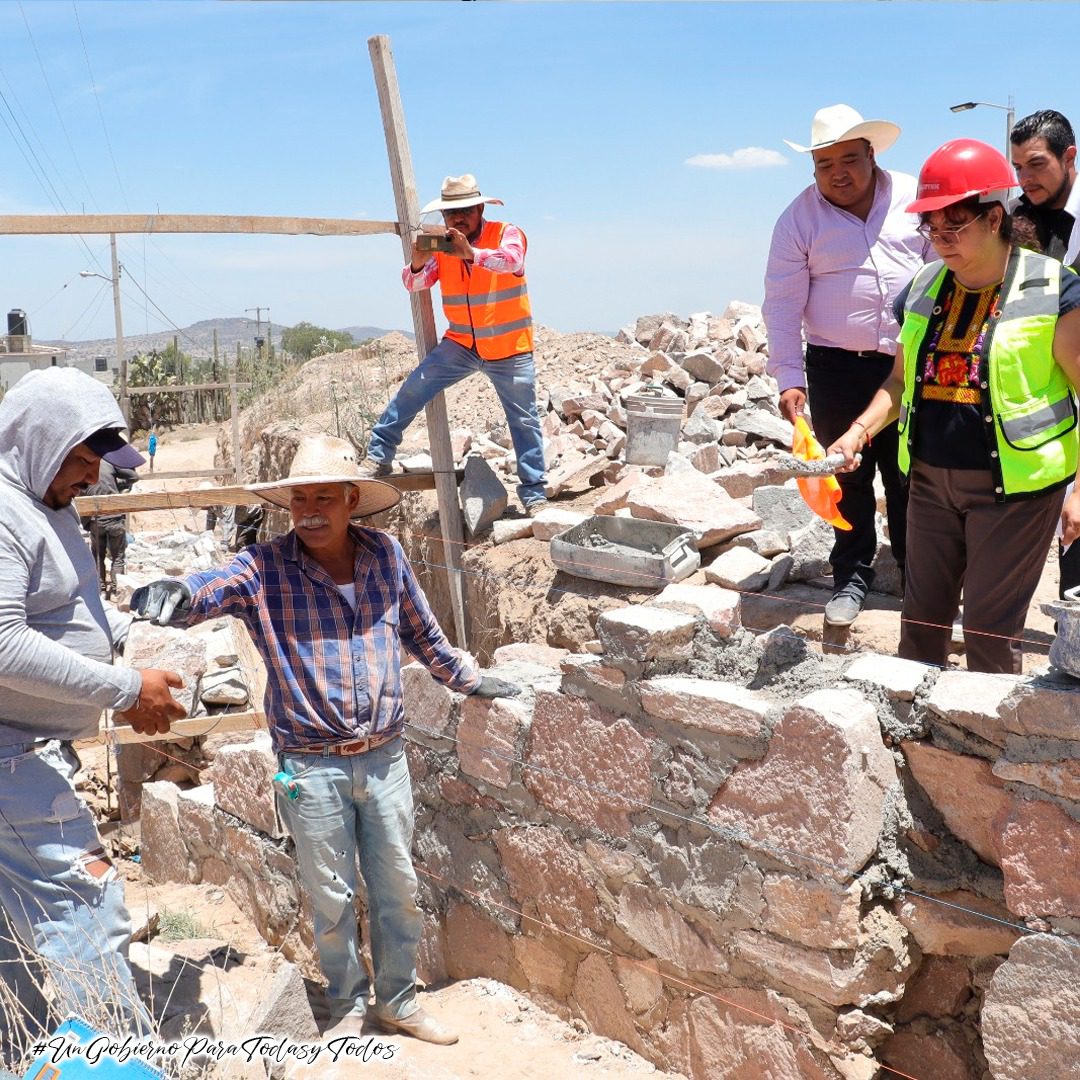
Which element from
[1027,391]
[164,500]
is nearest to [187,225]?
[164,500]

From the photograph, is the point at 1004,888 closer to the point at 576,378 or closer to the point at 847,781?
the point at 847,781

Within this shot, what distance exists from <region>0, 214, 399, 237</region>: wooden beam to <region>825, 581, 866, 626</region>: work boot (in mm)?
3367

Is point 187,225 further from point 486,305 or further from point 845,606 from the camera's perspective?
point 845,606

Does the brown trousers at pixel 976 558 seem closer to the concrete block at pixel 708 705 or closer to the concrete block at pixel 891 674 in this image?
the concrete block at pixel 891 674

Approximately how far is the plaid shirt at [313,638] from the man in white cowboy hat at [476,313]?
128 inches

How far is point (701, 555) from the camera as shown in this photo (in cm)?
634

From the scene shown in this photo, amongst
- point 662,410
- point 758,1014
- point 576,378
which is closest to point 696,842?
point 758,1014

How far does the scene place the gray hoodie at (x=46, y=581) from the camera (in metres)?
2.79

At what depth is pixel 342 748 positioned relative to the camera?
349 cm

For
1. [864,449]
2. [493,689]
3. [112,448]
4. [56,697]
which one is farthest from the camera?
[864,449]

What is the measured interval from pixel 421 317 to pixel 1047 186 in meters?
3.71

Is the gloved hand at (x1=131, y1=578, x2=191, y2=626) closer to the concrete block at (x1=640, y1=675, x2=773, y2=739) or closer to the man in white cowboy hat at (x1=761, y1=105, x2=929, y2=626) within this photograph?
the concrete block at (x1=640, y1=675, x2=773, y2=739)

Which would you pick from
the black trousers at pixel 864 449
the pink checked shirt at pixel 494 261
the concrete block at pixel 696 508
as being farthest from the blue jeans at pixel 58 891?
the pink checked shirt at pixel 494 261

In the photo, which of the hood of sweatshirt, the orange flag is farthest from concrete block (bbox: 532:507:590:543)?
the hood of sweatshirt
